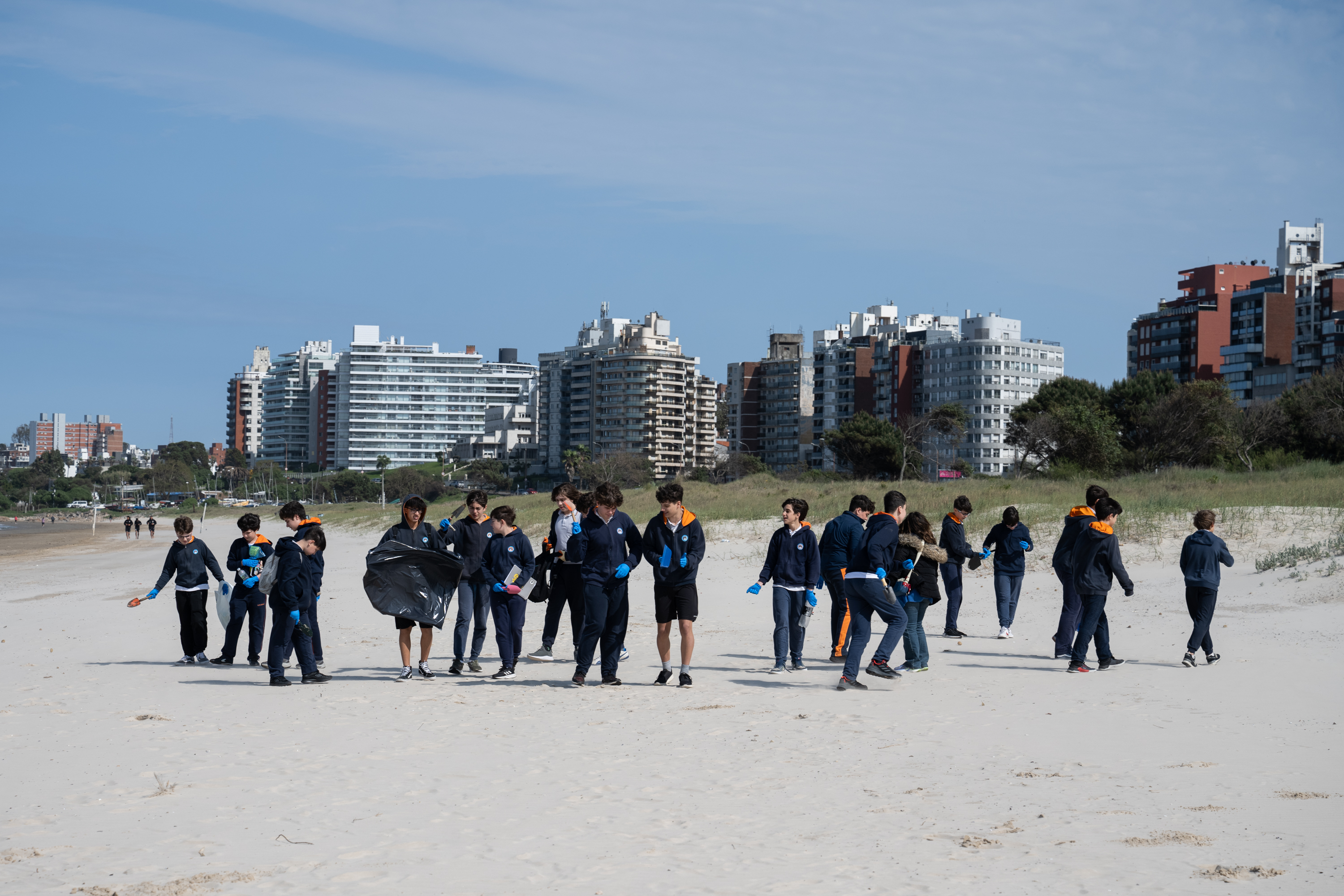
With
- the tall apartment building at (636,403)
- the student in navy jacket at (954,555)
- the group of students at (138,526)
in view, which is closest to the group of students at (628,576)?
the student in navy jacket at (954,555)


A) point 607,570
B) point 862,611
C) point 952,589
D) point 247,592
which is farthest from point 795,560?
point 247,592

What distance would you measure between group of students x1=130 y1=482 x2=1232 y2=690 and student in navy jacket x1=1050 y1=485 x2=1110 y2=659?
0.08 feet

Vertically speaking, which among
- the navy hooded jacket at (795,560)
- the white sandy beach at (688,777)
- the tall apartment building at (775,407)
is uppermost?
the tall apartment building at (775,407)

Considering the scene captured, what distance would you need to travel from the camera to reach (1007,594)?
1457 centimetres

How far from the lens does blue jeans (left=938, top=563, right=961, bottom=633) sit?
14.3 m

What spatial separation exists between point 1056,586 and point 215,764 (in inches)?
584

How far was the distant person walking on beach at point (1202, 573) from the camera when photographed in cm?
1131

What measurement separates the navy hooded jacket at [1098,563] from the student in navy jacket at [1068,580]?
42 centimetres

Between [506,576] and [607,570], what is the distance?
1.24 m

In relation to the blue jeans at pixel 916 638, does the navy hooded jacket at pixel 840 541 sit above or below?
above

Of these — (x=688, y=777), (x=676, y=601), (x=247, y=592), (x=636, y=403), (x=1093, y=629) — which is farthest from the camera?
(x=636, y=403)

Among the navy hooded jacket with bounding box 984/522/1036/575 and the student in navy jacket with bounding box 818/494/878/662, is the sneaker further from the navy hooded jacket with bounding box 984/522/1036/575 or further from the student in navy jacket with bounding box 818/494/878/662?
the navy hooded jacket with bounding box 984/522/1036/575

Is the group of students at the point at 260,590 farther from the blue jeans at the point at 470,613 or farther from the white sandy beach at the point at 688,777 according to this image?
the blue jeans at the point at 470,613

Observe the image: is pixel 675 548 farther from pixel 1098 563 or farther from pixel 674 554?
pixel 1098 563
